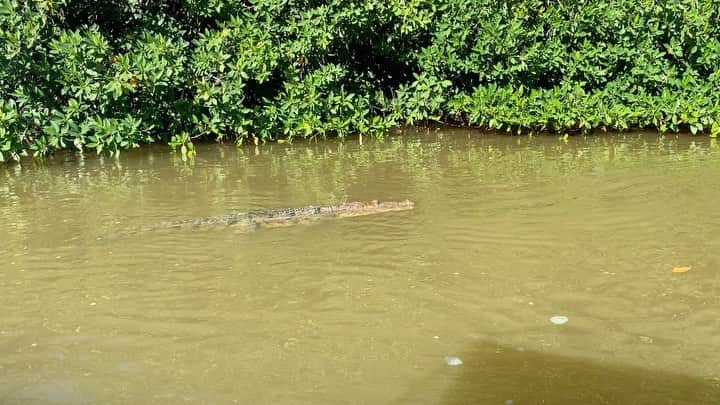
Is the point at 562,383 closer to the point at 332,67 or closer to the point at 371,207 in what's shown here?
the point at 371,207

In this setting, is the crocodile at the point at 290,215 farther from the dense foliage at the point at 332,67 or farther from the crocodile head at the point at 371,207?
the dense foliage at the point at 332,67

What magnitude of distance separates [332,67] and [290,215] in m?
4.53

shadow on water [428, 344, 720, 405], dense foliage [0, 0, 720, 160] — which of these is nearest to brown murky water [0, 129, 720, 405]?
shadow on water [428, 344, 720, 405]

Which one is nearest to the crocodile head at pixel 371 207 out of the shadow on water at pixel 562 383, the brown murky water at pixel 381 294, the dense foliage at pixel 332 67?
the brown murky water at pixel 381 294

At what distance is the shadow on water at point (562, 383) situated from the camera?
3.03 metres

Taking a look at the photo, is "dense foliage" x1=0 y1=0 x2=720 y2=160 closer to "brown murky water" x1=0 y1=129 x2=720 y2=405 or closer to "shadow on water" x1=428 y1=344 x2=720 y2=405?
"brown murky water" x1=0 y1=129 x2=720 y2=405

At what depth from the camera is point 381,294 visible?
4188mm

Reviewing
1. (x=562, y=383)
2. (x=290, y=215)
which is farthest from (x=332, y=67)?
(x=562, y=383)

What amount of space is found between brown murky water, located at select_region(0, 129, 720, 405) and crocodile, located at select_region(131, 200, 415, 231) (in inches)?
5.9

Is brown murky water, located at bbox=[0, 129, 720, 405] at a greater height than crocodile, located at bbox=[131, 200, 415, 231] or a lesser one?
lesser

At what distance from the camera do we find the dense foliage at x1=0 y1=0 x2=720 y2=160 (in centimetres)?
876

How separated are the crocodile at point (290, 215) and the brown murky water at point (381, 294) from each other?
151 millimetres

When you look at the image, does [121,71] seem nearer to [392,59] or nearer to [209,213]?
[209,213]

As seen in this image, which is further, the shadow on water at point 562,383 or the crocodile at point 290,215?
the crocodile at point 290,215
